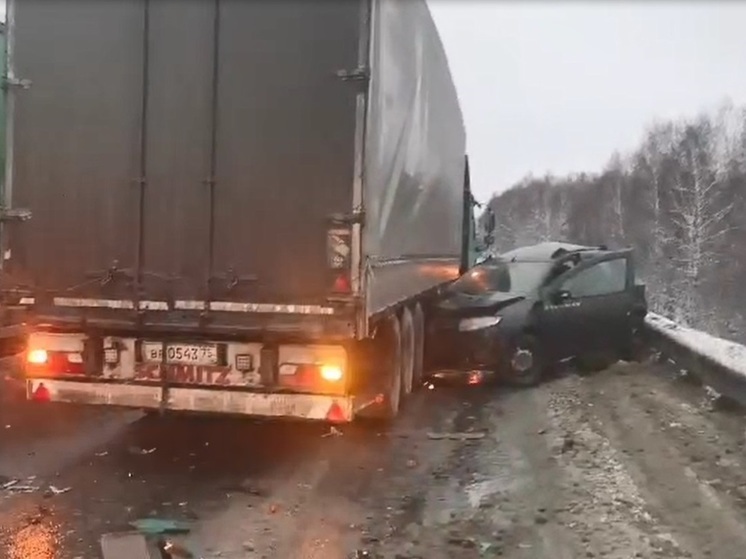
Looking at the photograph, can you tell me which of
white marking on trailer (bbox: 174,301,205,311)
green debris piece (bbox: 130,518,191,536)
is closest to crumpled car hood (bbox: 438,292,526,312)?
white marking on trailer (bbox: 174,301,205,311)

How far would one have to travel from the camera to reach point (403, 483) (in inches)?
273

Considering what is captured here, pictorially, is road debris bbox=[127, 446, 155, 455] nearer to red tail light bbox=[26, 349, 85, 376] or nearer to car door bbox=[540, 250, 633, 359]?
red tail light bbox=[26, 349, 85, 376]

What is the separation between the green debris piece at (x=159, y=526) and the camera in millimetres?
5629

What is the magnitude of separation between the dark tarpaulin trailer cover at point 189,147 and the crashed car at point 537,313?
4872 millimetres

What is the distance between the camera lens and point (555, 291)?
39.1 feet

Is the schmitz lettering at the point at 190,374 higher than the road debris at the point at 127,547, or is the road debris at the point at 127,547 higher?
the schmitz lettering at the point at 190,374

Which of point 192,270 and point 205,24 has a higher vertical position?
point 205,24

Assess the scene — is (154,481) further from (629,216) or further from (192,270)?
(629,216)

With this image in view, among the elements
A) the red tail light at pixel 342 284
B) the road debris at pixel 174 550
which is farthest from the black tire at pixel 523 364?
the road debris at pixel 174 550

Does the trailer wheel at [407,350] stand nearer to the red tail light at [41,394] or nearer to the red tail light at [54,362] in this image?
the red tail light at [54,362]

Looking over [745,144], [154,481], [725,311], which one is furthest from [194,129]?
[745,144]

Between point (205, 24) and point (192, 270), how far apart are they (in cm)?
166

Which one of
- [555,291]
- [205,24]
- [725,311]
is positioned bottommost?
[725,311]

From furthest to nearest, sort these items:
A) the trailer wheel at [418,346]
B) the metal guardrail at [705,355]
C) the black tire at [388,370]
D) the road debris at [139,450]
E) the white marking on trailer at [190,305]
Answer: the trailer wheel at [418,346] < the metal guardrail at [705,355] < the black tire at [388,370] < the road debris at [139,450] < the white marking on trailer at [190,305]
